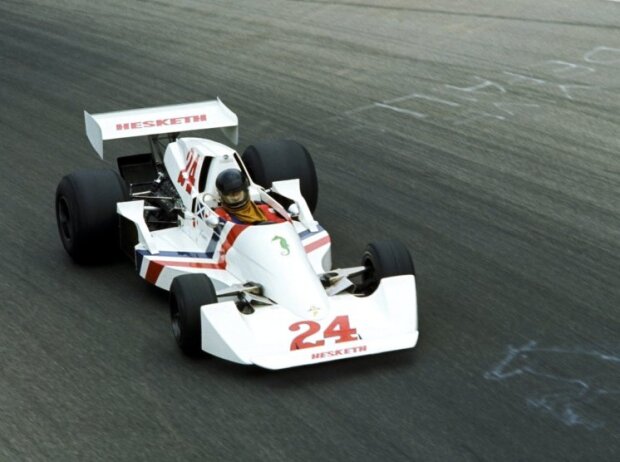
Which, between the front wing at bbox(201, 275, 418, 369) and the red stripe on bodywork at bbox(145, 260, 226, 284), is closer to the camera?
the front wing at bbox(201, 275, 418, 369)

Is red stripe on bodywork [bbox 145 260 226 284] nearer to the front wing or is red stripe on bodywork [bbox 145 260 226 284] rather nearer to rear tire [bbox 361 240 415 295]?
the front wing

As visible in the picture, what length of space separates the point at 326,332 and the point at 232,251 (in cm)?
129

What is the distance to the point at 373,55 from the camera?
18.1 m

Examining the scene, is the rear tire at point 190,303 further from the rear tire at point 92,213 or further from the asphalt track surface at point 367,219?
the rear tire at point 92,213

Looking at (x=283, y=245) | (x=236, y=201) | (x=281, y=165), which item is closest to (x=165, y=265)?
(x=236, y=201)

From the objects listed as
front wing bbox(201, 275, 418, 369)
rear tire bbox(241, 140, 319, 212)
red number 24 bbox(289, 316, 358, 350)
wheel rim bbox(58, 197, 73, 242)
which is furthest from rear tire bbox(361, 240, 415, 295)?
wheel rim bbox(58, 197, 73, 242)

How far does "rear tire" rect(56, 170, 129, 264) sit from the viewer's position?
10.3m

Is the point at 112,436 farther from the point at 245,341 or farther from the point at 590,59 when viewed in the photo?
the point at 590,59

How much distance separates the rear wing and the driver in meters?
1.67

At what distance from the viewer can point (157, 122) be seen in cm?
1131

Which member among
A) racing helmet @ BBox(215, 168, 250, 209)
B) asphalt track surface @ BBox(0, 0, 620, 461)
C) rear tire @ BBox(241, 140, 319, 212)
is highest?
racing helmet @ BBox(215, 168, 250, 209)

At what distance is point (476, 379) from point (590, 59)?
9.90m

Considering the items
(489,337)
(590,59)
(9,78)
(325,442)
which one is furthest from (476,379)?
(9,78)

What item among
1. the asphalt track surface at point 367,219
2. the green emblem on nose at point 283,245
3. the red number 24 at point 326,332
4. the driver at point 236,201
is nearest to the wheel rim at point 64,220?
the asphalt track surface at point 367,219
